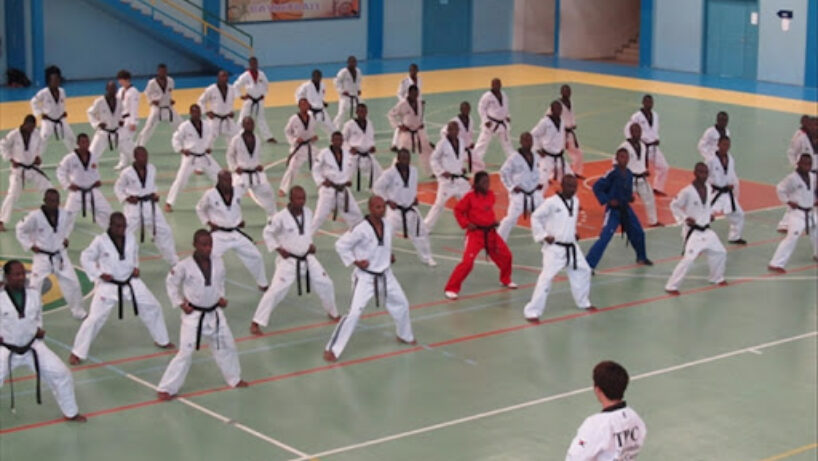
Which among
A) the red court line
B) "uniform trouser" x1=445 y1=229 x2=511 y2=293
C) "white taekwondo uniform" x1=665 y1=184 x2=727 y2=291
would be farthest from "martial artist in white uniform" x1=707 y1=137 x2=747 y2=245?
"uniform trouser" x1=445 y1=229 x2=511 y2=293

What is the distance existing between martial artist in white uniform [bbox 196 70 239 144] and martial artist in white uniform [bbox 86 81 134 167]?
1693 millimetres

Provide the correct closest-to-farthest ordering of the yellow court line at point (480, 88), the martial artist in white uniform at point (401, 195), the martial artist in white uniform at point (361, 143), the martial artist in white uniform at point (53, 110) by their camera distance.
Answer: the martial artist in white uniform at point (401, 195) → the martial artist in white uniform at point (361, 143) → the martial artist in white uniform at point (53, 110) → the yellow court line at point (480, 88)

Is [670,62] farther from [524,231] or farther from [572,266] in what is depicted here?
[572,266]

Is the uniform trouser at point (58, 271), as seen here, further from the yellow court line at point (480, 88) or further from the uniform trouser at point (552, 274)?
the yellow court line at point (480, 88)

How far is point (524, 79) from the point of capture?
40.3 metres

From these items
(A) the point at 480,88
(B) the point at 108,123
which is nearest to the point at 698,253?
(B) the point at 108,123

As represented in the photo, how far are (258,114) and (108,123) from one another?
14.5ft

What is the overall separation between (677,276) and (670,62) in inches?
1014

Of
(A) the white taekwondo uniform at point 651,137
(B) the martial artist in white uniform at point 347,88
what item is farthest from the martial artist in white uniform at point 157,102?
(A) the white taekwondo uniform at point 651,137

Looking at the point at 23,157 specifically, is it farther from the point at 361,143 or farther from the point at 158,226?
the point at 361,143

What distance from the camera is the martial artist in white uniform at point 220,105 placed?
2647 centimetres

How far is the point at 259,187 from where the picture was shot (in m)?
21.6

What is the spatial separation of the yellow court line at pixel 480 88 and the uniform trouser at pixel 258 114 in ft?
13.9

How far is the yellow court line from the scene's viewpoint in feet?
110
